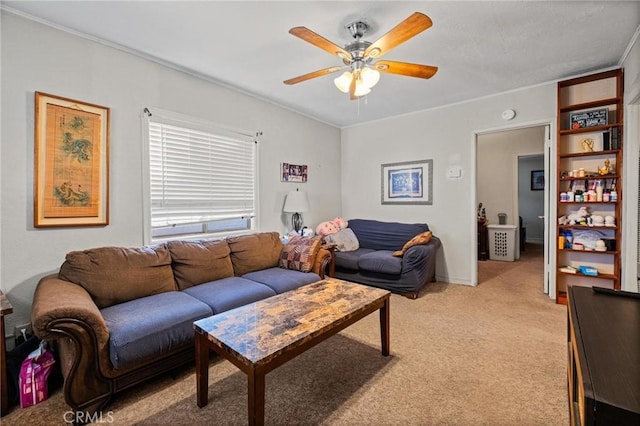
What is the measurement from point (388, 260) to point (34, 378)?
318 centimetres

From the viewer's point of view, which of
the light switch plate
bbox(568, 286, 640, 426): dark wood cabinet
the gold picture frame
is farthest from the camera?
the light switch plate

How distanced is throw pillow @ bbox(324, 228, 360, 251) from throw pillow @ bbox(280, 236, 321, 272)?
82 cm

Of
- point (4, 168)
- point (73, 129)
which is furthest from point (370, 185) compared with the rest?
point (4, 168)

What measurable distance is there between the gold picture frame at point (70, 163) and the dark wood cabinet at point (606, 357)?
3.10 metres

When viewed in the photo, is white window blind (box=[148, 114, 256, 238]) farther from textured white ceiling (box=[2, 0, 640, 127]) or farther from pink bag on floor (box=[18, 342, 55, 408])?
pink bag on floor (box=[18, 342, 55, 408])

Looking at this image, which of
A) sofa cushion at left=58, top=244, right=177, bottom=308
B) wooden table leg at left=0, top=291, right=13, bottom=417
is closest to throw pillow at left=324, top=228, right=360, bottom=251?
sofa cushion at left=58, top=244, right=177, bottom=308

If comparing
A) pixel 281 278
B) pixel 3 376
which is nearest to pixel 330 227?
pixel 281 278

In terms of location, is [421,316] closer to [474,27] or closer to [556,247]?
[556,247]

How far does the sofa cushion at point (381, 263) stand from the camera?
3.47 m

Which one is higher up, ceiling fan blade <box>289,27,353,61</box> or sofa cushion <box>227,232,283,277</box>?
ceiling fan blade <box>289,27,353,61</box>

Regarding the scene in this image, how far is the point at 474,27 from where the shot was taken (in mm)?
2203

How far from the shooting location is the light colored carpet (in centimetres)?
157

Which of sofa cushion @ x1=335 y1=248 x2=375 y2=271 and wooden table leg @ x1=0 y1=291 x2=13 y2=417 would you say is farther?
sofa cushion @ x1=335 y1=248 x2=375 y2=271

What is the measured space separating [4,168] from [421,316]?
144 inches
